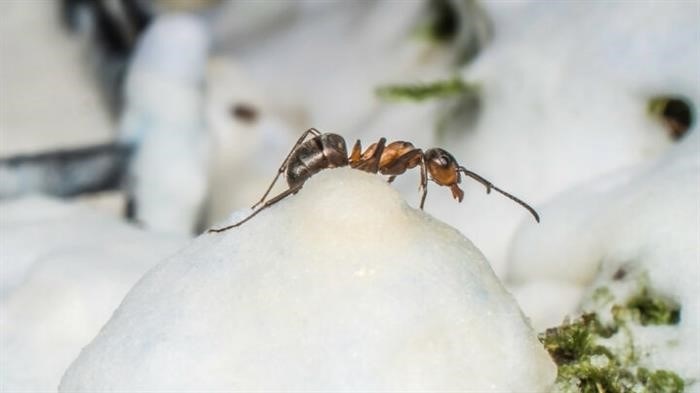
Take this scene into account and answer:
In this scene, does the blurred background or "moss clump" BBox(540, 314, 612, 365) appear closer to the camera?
"moss clump" BBox(540, 314, 612, 365)

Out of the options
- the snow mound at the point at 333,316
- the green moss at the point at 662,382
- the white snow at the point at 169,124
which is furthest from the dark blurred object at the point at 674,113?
the white snow at the point at 169,124

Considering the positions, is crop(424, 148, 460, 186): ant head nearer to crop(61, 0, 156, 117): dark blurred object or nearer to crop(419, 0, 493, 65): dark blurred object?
crop(419, 0, 493, 65): dark blurred object

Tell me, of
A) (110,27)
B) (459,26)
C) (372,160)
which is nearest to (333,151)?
(372,160)

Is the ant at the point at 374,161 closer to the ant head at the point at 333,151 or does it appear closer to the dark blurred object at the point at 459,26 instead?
the ant head at the point at 333,151

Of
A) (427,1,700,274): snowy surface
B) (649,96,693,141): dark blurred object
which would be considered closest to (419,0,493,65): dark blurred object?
(427,1,700,274): snowy surface

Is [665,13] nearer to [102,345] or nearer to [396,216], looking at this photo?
[396,216]

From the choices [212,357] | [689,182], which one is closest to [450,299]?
[212,357]
